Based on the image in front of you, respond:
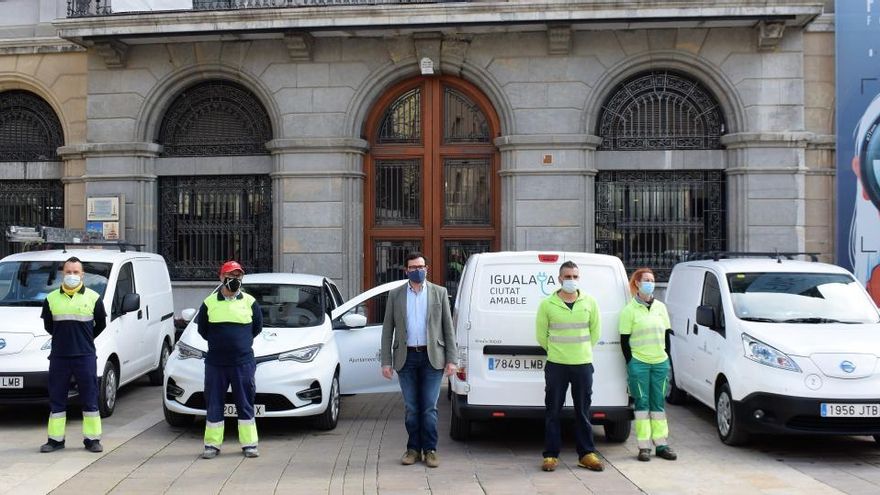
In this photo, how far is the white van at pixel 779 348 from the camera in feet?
25.1

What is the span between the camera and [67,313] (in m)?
8.03

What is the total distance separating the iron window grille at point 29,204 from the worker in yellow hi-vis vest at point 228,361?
33.8 ft

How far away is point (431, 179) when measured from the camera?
15.6 metres

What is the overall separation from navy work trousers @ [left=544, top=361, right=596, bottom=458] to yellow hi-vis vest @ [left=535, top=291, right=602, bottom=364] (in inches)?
3.0

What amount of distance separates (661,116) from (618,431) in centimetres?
827

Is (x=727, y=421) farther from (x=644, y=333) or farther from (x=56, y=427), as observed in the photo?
(x=56, y=427)

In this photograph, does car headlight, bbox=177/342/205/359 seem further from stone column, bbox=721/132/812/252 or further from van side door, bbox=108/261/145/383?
stone column, bbox=721/132/812/252

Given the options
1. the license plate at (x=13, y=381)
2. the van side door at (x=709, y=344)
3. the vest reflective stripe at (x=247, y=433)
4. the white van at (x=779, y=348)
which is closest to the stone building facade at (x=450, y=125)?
the white van at (x=779, y=348)

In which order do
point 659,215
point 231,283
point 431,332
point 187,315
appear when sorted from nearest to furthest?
point 431,332
point 231,283
point 187,315
point 659,215

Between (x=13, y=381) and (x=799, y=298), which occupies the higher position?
(x=799, y=298)

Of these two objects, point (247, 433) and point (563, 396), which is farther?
A: point (247, 433)

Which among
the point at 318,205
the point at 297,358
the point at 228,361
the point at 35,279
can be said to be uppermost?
the point at 318,205

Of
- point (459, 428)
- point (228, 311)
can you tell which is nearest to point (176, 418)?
point (228, 311)

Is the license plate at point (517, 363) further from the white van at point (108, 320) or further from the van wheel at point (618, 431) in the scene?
the white van at point (108, 320)
